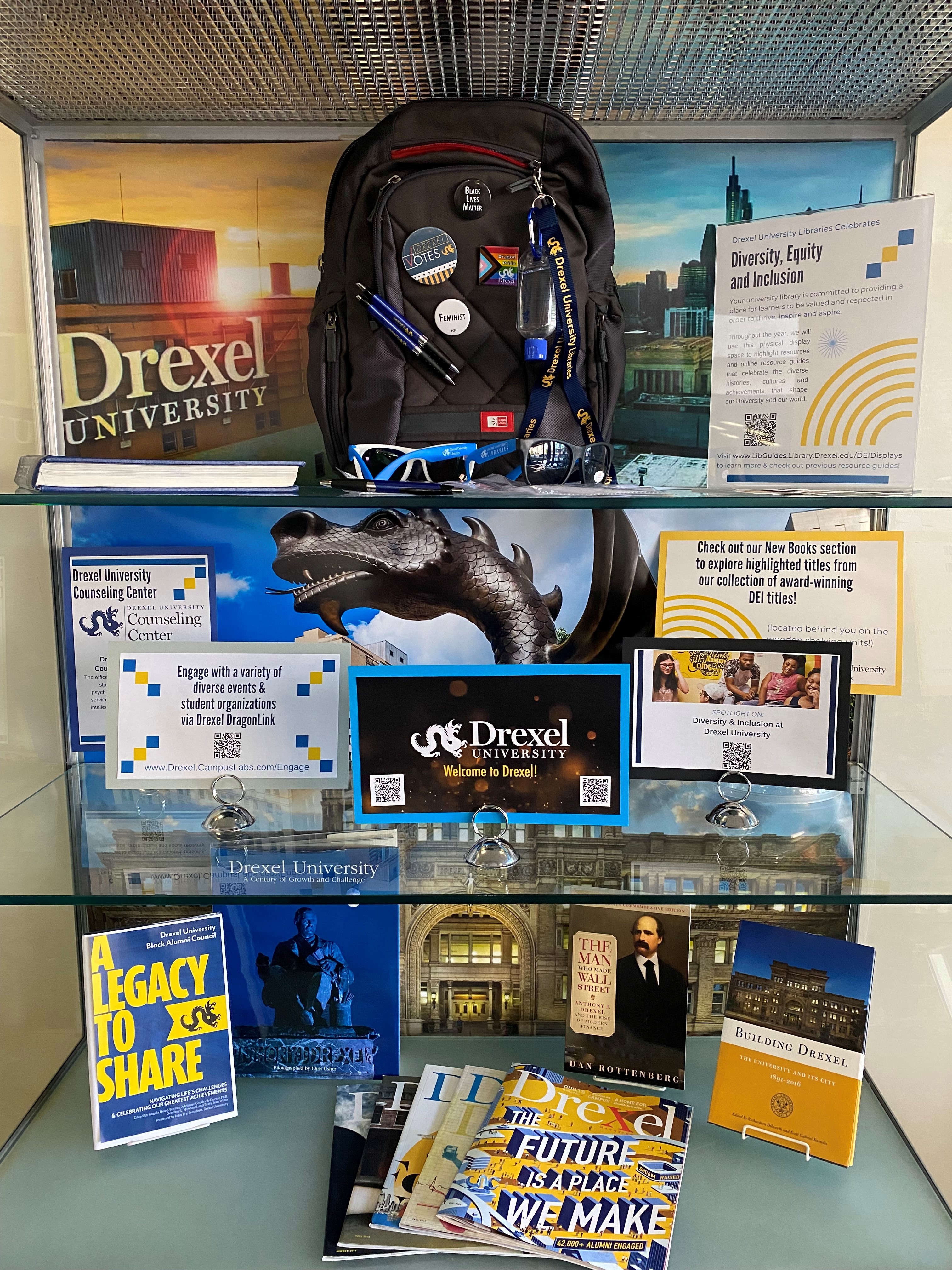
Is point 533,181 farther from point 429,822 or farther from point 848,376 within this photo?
point 429,822

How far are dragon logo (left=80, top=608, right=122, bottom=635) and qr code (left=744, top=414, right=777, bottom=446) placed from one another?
90 centimetres

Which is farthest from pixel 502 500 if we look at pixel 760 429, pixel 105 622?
pixel 105 622

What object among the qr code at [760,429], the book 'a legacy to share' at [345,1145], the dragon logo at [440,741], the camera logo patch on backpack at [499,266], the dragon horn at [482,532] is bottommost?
the book 'a legacy to share' at [345,1145]

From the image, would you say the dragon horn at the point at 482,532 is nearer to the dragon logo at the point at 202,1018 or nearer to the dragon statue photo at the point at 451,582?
the dragon statue photo at the point at 451,582

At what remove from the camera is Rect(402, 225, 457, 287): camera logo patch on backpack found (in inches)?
42.9

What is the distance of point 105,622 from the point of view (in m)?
1.29

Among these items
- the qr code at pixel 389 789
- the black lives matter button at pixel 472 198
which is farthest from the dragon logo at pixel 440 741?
the black lives matter button at pixel 472 198

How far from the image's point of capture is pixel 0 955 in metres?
1.20

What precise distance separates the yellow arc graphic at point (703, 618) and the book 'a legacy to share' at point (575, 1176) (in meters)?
0.64

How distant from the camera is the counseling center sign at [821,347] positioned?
1054mm

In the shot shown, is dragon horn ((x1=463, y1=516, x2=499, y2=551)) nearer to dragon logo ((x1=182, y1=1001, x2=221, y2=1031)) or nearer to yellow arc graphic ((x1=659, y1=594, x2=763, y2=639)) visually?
yellow arc graphic ((x1=659, y1=594, x2=763, y2=639))

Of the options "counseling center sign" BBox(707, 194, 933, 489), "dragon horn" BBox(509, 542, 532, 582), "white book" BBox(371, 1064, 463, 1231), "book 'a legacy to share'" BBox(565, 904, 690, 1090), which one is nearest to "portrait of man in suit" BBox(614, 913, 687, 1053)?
"book 'a legacy to share'" BBox(565, 904, 690, 1090)

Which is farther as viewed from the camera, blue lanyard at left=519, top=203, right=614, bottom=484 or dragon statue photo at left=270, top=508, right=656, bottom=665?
dragon statue photo at left=270, top=508, right=656, bottom=665

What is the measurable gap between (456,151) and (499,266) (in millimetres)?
143
